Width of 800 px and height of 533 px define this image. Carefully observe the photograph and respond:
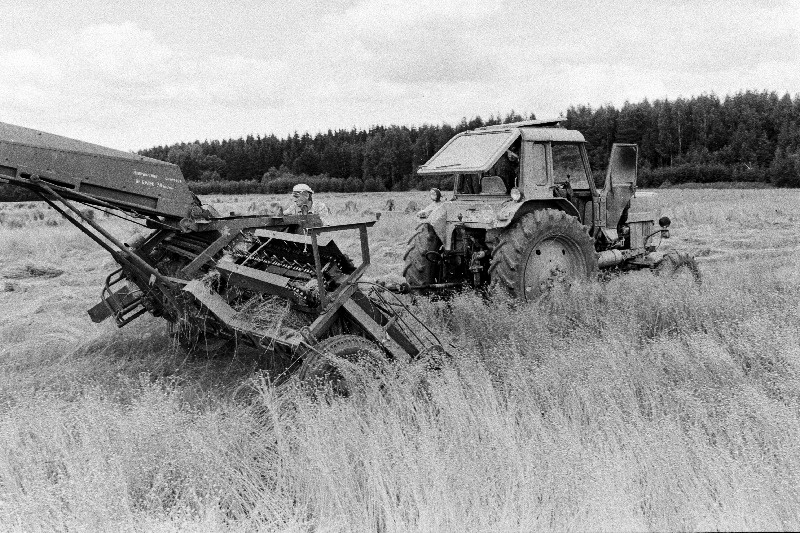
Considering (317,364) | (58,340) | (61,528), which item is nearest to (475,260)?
(317,364)

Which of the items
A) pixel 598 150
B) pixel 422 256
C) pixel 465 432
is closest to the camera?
pixel 465 432

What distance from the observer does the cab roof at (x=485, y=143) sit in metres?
7.15

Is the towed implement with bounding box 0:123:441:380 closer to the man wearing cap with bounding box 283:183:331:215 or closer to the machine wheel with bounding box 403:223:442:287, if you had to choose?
the man wearing cap with bounding box 283:183:331:215

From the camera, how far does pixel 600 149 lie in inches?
2152

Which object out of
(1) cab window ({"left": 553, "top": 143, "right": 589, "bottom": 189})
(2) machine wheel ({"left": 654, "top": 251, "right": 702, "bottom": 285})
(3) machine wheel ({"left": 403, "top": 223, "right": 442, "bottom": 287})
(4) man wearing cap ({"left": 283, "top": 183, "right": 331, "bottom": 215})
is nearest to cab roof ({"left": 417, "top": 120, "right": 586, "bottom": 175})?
(1) cab window ({"left": 553, "top": 143, "right": 589, "bottom": 189})

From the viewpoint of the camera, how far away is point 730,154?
54.7m

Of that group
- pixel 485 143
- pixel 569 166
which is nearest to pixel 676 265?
pixel 569 166

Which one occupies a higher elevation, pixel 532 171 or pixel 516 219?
pixel 532 171

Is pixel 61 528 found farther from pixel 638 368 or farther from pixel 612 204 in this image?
pixel 612 204

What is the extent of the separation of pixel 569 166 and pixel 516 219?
1.31m

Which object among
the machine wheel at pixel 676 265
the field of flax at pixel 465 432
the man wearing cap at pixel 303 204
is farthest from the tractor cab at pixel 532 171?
the field of flax at pixel 465 432

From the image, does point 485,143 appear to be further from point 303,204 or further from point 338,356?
point 338,356

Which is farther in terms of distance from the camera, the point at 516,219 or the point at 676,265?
the point at 676,265

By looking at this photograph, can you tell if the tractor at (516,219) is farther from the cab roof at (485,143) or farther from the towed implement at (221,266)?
the towed implement at (221,266)
